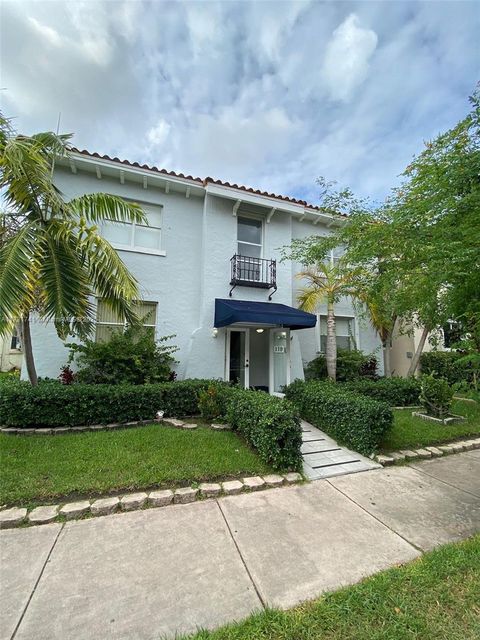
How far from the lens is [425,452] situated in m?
6.41

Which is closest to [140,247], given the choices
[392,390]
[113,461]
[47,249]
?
[47,249]

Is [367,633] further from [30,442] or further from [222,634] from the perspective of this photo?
[30,442]

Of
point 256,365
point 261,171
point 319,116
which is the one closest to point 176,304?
point 256,365

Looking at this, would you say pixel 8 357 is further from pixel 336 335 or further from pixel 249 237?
pixel 336 335

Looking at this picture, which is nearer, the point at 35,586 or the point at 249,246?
the point at 35,586

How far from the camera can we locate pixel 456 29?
577 centimetres

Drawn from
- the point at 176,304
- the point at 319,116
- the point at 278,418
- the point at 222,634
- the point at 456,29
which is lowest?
the point at 222,634

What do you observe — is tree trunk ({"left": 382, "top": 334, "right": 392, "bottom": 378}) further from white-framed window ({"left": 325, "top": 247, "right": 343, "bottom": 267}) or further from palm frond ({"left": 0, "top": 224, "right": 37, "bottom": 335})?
palm frond ({"left": 0, "top": 224, "right": 37, "bottom": 335})

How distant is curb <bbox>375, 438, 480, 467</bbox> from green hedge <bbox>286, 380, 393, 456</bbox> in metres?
0.32

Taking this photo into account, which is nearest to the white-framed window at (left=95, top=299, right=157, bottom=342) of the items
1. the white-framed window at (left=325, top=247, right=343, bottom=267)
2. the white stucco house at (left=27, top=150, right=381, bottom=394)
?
the white stucco house at (left=27, top=150, right=381, bottom=394)

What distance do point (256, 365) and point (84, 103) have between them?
11.1m

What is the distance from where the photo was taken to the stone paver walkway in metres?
5.54

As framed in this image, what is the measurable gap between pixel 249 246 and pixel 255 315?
380 centimetres

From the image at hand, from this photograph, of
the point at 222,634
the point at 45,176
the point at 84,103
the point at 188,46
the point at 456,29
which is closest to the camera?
the point at 222,634
